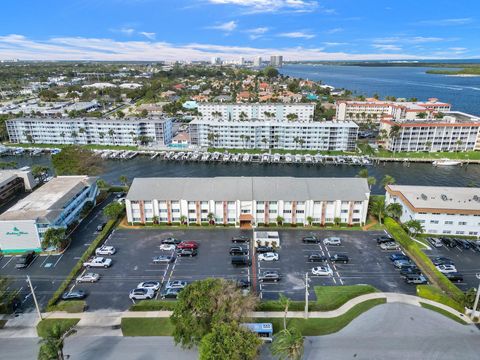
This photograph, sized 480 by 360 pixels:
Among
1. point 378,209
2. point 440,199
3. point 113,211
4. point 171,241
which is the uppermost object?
point 440,199

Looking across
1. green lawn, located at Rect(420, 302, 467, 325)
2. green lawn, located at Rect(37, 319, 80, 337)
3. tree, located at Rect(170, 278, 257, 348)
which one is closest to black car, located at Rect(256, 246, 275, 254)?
tree, located at Rect(170, 278, 257, 348)

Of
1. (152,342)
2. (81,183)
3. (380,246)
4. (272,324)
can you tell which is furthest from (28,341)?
(380,246)

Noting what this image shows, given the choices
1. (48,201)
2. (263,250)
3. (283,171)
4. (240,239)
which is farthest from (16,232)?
(283,171)

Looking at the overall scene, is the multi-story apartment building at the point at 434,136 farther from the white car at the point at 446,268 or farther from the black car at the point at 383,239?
the white car at the point at 446,268

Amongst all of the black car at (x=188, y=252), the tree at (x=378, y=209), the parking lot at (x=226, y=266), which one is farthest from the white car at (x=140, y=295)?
the tree at (x=378, y=209)

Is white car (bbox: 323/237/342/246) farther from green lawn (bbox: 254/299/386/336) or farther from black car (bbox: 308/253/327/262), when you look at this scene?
green lawn (bbox: 254/299/386/336)

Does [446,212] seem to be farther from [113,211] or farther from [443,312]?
[113,211]
